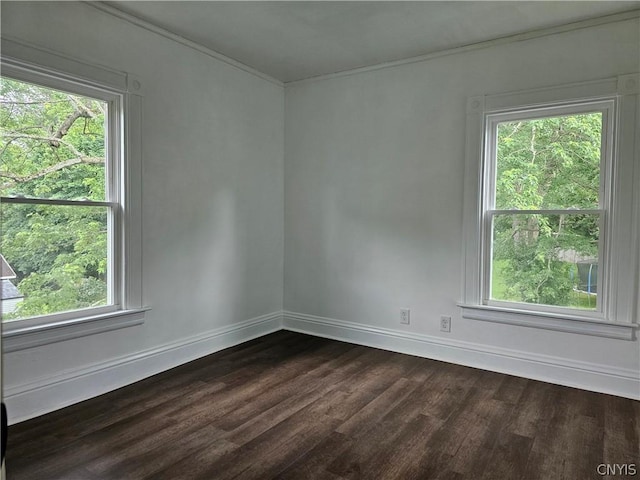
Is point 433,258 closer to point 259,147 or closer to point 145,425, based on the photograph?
point 259,147

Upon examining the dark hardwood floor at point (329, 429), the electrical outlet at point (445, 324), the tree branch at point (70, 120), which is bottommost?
the dark hardwood floor at point (329, 429)

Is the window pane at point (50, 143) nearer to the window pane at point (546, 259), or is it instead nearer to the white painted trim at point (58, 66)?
the white painted trim at point (58, 66)

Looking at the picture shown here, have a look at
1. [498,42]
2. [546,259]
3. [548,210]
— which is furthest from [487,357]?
[498,42]

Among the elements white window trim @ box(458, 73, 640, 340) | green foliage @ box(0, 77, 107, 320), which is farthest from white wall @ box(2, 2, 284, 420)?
white window trim @ box(458, 73, 640, 340)

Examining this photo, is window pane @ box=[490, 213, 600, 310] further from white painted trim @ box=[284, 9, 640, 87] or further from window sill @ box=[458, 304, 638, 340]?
white painted trim @ box=[284, 9, 640, 87]

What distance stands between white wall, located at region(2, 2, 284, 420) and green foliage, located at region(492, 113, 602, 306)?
2.16 meters

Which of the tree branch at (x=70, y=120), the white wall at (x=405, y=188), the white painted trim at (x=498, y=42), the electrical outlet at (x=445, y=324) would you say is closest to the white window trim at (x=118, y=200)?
the tree branch at (x=70, y=120)

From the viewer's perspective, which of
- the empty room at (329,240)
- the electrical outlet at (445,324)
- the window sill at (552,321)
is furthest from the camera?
the electrical outlet at (445,324)

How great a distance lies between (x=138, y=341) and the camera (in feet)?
10.4

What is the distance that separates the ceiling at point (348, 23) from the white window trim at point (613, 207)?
493mm

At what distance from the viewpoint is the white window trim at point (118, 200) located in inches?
98.7

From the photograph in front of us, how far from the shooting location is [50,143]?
268 centimetres

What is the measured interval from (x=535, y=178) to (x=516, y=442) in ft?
6.34

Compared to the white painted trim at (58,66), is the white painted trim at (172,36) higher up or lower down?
higher up
